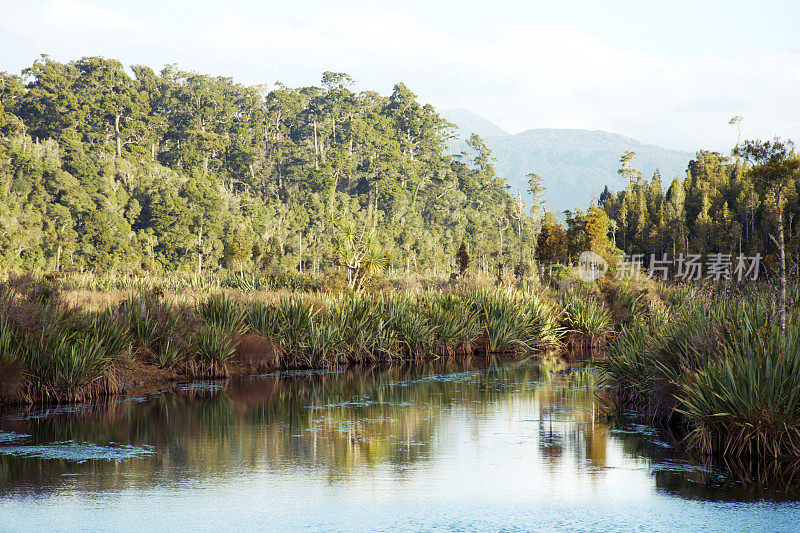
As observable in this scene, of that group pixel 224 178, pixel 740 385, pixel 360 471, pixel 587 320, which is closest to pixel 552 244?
pixel 587 320

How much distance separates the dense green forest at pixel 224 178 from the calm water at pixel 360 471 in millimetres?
15996

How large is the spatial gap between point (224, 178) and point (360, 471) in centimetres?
7157

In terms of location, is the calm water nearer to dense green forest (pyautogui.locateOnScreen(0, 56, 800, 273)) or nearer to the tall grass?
the tall grass

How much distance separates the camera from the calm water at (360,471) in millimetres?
6988

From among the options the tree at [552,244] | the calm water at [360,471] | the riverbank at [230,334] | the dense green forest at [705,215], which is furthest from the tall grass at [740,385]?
the dense green forest at [705,215]

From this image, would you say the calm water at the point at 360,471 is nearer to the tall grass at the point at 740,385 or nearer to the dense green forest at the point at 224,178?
the tall grass at the point at 740,385

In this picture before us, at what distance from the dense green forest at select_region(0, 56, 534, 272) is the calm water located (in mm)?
15996

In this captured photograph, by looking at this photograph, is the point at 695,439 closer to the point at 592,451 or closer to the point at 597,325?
the point at 592,451

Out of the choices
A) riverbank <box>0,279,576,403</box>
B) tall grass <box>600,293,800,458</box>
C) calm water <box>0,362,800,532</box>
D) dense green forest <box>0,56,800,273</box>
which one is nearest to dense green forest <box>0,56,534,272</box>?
dense green forest <box>0,56,800,273</box>

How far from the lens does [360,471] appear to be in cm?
868

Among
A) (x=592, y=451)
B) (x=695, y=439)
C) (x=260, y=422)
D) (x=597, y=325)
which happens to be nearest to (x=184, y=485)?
(x=260, y=422)

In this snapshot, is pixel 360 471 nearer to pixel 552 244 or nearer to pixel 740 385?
pixel 740 385

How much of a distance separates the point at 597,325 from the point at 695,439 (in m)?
14.7

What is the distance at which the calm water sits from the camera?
22.9ft
